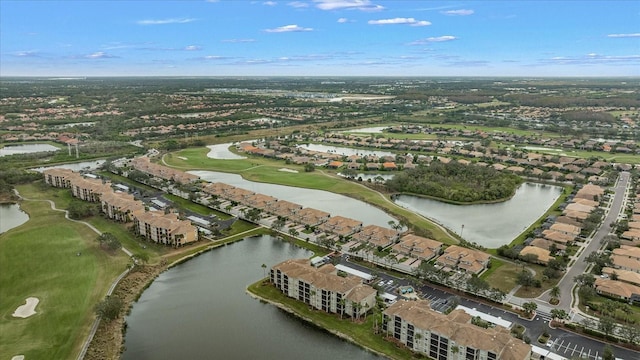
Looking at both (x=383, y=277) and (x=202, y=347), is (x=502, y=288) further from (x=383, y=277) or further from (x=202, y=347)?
(x=202, y=347)

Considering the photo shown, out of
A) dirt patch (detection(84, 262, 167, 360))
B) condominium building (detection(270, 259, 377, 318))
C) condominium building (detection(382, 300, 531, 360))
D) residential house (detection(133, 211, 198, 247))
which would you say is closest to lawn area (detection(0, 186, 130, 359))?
dirt patch (detection(84, 262, 167, 360))

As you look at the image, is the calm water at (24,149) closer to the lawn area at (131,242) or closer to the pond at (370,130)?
the lawn area at (131,242)

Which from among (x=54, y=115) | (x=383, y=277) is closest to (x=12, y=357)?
(x=383, y=277)

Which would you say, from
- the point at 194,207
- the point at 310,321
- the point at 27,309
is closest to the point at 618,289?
the point at 310,321

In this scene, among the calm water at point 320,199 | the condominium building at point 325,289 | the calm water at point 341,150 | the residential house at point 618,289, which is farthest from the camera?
the calm water at point 341,150

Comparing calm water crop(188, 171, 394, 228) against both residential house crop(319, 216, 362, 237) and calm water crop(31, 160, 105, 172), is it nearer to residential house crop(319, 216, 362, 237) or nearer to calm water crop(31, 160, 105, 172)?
residential house crop(319, 216, 362, 237)

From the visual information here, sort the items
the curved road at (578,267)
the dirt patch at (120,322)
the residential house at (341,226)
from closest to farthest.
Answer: the dirt patch at (120,322)
the curved road at (578,267)
the residential house at (341,226)

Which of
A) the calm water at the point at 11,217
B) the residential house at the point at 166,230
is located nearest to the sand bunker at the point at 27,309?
the residential house at the point at 166,230
